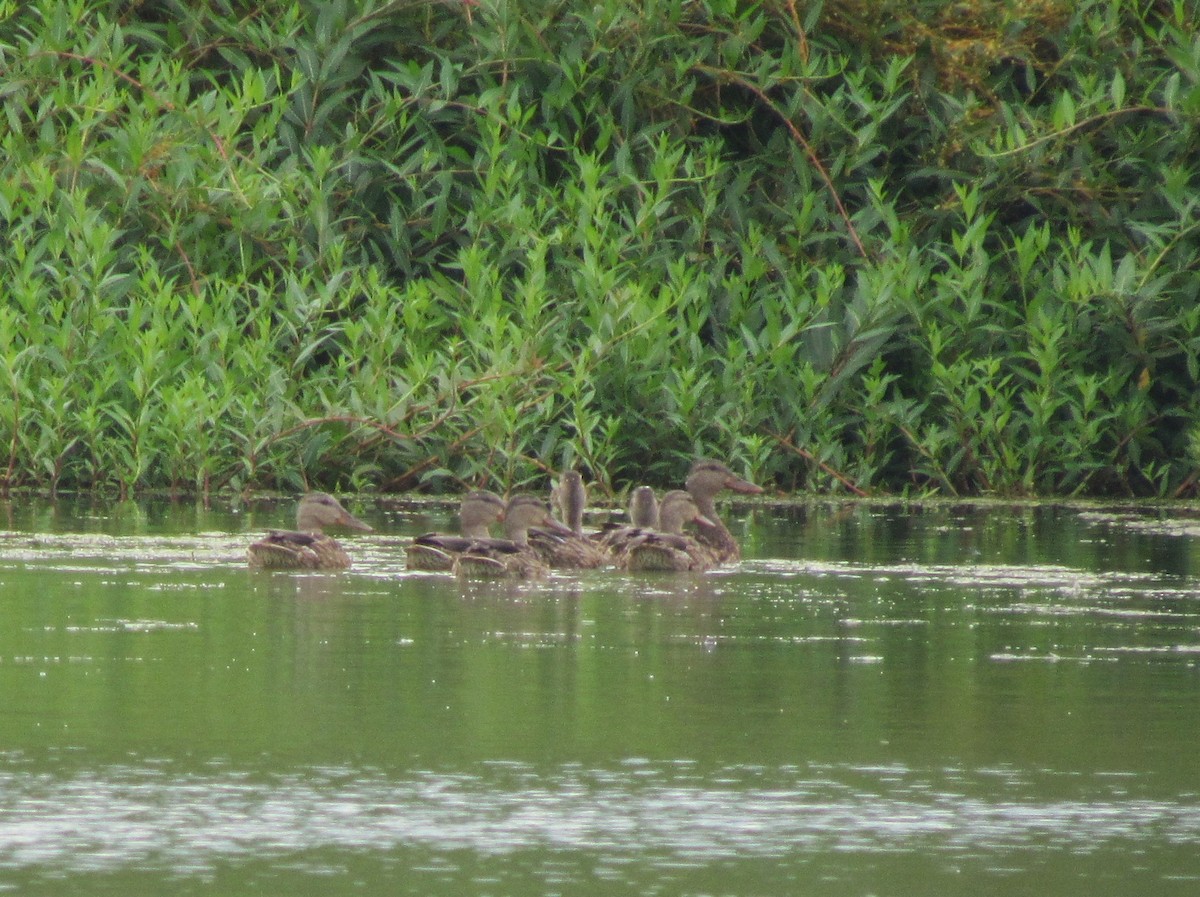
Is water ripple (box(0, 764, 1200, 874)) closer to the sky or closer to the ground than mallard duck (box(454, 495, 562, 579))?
closer to the ground

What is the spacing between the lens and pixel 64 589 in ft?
37.1

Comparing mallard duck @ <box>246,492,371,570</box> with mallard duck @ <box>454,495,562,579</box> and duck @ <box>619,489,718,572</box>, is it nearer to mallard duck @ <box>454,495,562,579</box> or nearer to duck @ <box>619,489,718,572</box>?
mallard duck @ <box>454,495,562,579</box>

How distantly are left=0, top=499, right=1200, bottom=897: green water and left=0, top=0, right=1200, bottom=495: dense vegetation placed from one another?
3.93 m

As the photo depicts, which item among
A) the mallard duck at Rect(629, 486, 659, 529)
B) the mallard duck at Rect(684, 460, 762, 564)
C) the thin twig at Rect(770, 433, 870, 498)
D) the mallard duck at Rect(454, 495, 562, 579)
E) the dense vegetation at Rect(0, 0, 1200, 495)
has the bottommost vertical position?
the mallard duck at Rect(454, 495, 562, 579)

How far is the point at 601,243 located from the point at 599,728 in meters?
10.7

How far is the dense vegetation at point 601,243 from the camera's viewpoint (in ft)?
55.6

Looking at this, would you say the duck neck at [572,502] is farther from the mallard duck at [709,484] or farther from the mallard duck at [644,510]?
the mallard duck at [709,484]

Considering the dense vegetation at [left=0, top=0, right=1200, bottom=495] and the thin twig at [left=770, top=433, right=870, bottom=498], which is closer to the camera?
the dense vegetation at [left=0, top=0, right=1200, bottom=495]

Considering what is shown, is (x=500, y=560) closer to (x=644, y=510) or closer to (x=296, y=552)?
(x=296, y=552)

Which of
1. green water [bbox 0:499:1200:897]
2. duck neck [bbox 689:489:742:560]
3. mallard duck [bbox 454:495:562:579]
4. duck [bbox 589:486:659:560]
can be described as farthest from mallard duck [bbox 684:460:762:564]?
green water [bbox 0:499:1200:897]

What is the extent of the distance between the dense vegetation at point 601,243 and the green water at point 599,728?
155 inches

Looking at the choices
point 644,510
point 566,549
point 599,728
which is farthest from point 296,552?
point 599,728

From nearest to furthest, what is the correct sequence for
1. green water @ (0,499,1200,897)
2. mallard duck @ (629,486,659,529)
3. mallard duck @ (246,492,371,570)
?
1. green water @ (0,499,1200,897)
2. mallard duck @ (246,492,371,570)
3. mallard duck @ (629,486,659,529)

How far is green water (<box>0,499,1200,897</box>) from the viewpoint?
6.14 m
